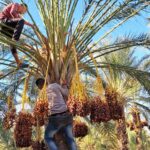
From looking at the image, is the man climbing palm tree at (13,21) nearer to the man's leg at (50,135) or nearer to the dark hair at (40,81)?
the dark hair at (40,81)

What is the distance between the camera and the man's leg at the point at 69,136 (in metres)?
5.78

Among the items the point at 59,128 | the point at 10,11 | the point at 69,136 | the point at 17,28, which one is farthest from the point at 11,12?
the point at 69,136

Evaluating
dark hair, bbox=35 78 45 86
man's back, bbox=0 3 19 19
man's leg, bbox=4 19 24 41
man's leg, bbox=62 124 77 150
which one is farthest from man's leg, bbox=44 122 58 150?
man's back, bbox=0 3 19 19

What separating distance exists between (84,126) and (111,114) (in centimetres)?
161

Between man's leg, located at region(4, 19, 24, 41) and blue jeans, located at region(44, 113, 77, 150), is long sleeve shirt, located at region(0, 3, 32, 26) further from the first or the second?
blue jeans, located at region(44, 113, 77, 150)

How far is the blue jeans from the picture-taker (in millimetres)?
5781

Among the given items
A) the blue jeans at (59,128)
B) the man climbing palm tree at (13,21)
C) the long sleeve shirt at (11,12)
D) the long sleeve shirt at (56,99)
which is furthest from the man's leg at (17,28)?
the blue jeans at (59,128)

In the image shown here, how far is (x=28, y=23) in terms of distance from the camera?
21.4 ft

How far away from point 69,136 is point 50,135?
0.27 metres

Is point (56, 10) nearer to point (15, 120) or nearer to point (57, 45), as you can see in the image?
point (57, 45)

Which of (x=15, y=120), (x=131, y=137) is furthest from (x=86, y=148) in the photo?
(x=15, y=120)

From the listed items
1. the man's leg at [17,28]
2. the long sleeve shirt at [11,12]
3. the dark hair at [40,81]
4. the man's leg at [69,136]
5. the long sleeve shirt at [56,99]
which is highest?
the long sleeve shirt at [11,12]

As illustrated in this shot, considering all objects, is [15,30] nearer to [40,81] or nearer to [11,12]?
[11,12]

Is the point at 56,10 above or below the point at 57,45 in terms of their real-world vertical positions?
above
